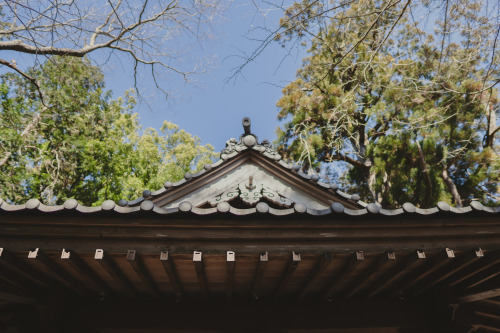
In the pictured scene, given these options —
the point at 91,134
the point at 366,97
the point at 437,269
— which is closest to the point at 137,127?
the point at 91,134

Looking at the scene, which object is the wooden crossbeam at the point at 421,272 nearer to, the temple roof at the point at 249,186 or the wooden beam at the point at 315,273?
the wooden beam at the point at 315,273

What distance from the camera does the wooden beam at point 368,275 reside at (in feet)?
8.48

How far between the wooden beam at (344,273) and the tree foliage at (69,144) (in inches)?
471

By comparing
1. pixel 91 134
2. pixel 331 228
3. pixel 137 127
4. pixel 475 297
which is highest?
pixel 137 127

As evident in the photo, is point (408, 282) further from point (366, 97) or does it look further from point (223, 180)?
point (366, 97)

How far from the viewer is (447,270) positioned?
110 inches

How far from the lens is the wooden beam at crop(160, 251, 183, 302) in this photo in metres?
2.48

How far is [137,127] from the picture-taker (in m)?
19.2

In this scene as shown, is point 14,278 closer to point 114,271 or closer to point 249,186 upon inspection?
point 114,271

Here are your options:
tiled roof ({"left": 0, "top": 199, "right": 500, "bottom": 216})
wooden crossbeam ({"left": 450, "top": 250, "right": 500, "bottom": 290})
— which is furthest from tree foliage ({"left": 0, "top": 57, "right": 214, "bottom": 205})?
wooden crossbeam ({"left": 450, "top": 250, "right": 500, "bottom": 290})

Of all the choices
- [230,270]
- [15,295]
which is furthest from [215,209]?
[15,295]

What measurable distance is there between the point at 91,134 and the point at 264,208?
14.6 metres

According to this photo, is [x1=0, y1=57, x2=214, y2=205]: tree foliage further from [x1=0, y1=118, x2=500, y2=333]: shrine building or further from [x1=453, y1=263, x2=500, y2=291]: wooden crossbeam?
[x1=453, y1=263, x2=500, y2=291]: wooden crossbeam

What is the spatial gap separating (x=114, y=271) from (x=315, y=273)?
1835mm
